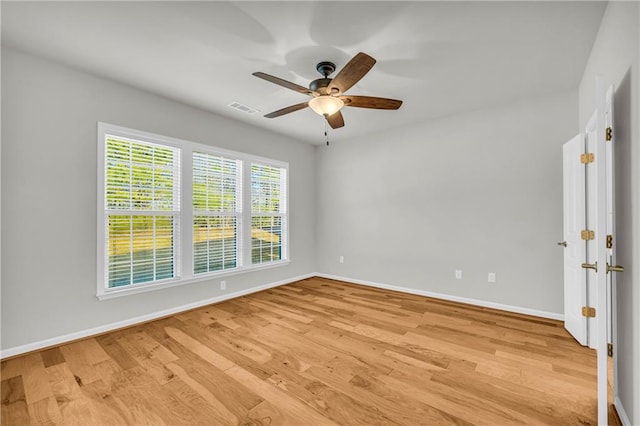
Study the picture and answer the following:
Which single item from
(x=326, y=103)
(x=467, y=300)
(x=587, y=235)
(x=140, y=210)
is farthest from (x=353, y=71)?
(x=467, y=300)

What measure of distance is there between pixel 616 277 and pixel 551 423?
1.01m

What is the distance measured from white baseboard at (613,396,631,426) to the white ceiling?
2.69 metres

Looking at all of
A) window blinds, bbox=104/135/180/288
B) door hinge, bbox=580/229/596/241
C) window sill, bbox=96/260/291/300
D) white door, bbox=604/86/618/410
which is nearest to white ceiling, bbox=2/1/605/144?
window blinds, bbox=104/135/180/288

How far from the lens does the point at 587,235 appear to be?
244 centimetres

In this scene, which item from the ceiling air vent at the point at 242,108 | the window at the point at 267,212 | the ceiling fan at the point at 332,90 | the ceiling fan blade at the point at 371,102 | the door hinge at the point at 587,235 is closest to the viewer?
the ceiling fan at the point at 332,90

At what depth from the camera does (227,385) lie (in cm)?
203

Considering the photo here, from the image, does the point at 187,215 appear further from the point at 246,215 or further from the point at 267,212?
the point at 267,212

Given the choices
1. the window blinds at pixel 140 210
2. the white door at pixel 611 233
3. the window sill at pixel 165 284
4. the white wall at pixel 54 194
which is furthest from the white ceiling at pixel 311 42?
the window sill at pixel 165 284

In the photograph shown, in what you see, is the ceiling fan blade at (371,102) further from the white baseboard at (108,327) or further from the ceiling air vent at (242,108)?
the white baseboard at (108,327)

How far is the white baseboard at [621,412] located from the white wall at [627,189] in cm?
1

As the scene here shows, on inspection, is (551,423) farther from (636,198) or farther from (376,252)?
(376,252)

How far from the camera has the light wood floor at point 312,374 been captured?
1.73 metres

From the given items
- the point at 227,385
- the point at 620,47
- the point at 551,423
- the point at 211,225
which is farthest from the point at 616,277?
the point at 211,225

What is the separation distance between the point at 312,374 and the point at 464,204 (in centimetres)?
316
